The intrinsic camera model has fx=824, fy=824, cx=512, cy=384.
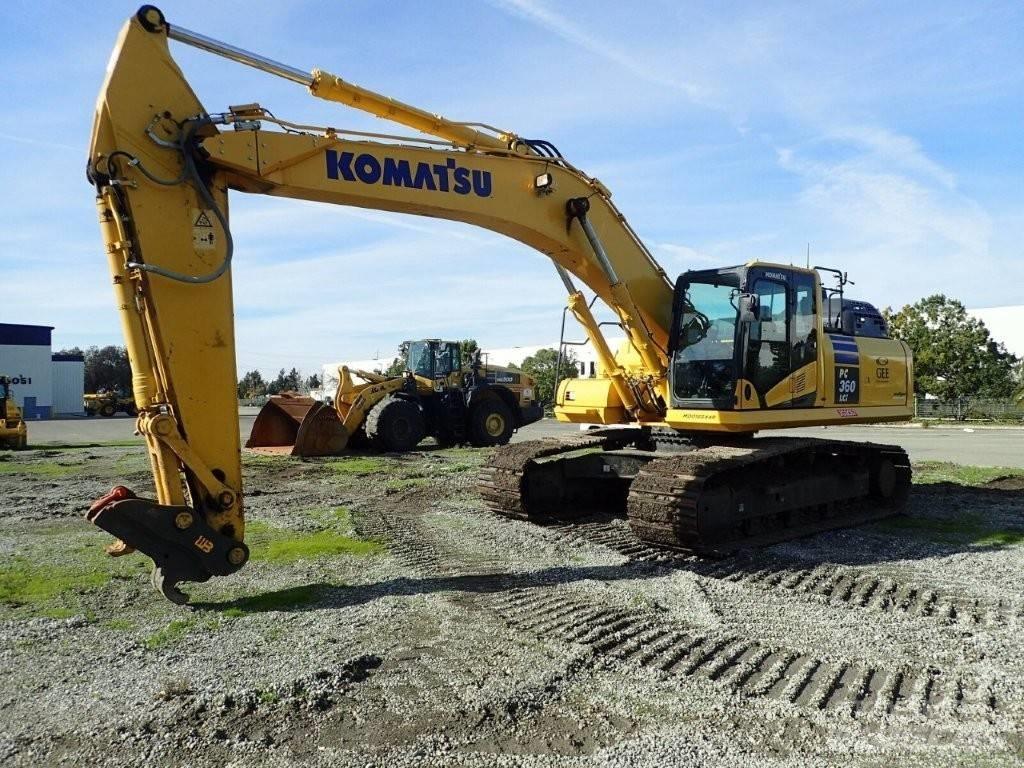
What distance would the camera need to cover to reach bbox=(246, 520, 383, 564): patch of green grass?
291 inches

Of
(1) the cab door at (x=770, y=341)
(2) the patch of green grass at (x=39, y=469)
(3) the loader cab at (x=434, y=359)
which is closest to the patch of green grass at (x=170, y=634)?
(1) the cab door at (x=770, y=341)

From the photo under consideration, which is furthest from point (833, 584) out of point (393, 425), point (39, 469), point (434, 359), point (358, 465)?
point (434, 359)

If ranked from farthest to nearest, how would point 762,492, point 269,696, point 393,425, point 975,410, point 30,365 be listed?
1. point 30,365
2. point 975,410
3. point 393,425
4. point 762,492
5. point 269,696

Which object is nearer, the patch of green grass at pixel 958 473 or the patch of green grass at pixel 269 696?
the patch of green grass at pixel 269 696

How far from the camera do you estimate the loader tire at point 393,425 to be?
17578 mm

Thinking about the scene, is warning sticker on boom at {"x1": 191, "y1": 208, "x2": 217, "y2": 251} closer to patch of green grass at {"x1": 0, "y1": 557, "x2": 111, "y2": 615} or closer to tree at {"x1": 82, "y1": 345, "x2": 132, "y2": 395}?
patch of green grass at {"x1": 0, "y1": 557, "x2": 111, "y2": 615}

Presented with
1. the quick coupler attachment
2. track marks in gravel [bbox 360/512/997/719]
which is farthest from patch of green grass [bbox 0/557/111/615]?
track marks in gravel [bbox 360/512/997/719]

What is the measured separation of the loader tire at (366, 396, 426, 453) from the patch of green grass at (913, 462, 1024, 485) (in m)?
9.87

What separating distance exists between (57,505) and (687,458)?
8001 mm

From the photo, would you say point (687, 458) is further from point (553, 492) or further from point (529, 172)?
point (529, 172)

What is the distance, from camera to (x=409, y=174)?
23.5ft

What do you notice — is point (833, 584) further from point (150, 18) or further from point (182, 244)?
point (150, 18)

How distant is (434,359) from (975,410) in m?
27.2

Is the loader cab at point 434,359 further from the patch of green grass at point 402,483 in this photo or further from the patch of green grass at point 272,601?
the patch of green grass at point 272,601
